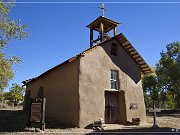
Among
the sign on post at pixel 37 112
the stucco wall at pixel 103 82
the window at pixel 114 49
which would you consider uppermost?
the window at pixel 114 49

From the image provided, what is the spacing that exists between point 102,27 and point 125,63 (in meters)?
4.11

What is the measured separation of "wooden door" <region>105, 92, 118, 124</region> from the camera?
2023cm

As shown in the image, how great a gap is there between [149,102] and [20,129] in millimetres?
61818

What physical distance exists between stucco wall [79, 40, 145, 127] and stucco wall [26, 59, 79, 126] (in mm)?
522

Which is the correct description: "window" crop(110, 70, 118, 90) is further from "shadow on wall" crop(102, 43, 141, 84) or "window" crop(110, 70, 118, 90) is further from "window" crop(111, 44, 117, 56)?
"window" crop(111, 44, 117, 56)

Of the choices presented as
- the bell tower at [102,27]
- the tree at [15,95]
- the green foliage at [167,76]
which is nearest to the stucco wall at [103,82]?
→ the bell tower at [102,27]

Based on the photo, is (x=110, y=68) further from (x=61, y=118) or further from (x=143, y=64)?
(x=61, y=118)

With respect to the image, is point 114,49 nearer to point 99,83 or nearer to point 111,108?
point 99,83

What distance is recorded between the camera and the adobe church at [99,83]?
17953 millimetres

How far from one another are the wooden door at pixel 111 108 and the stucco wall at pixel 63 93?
3.71m

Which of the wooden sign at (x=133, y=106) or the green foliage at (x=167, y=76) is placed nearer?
the wooden sign at (x=133, y=106)

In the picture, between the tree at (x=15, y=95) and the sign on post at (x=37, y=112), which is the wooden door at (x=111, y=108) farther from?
the tree at (x=15, y=95)

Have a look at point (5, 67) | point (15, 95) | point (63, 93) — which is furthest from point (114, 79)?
point (15, 95)

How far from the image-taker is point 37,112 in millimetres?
15328
